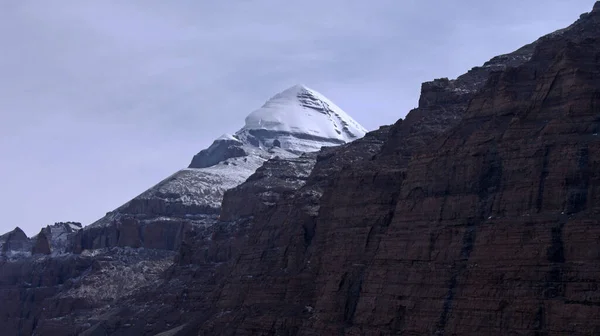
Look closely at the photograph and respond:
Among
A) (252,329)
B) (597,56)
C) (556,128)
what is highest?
(597,56)

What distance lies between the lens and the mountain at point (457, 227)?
93562mm

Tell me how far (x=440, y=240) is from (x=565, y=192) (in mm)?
12548

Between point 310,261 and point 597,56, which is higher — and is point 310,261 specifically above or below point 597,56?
below

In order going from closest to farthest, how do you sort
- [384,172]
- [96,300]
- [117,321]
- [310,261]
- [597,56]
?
[597,56] < [384,172] < [310,261] < [117,321] < [96,300]

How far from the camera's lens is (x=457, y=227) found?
10425 centimetres

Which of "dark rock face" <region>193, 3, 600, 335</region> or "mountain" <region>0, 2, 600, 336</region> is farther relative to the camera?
"mountain" <region>0, 2, 600, 336</region>

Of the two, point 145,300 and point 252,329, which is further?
point 145,300

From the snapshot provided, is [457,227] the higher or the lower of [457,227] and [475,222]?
the lower

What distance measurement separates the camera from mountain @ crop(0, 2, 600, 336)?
93562 mm

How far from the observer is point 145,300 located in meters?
179

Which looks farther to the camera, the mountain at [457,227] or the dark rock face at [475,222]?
the mountain at [457,227]

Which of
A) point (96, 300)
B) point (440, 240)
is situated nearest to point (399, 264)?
point (440, 240)

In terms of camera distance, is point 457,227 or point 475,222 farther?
point 457,227

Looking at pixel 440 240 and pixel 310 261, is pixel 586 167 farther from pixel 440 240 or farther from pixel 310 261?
pixel 310 261
